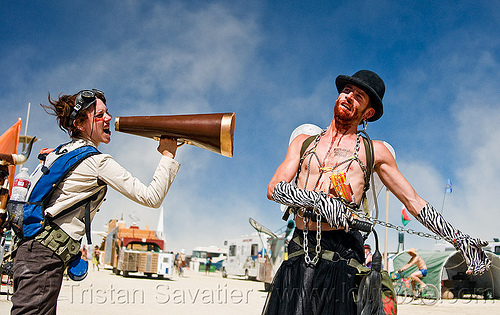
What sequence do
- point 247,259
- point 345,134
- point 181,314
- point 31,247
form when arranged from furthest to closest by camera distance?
point 247,259, point 181,314, point 345,134, point 31,247

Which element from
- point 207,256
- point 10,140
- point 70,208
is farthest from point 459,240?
point 207,256

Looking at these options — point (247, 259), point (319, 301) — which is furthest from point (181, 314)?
point (247, 259)

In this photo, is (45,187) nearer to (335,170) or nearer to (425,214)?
(335,170)

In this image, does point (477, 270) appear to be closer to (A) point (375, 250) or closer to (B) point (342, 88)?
(A) point (375, 250)

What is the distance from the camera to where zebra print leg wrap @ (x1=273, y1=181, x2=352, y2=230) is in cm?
248

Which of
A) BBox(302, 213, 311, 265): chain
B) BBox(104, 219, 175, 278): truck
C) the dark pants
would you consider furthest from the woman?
BBox(104, 219, 175, 278): truck

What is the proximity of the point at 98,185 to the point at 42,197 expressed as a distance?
295 millimetres

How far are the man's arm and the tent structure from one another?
18124 mm

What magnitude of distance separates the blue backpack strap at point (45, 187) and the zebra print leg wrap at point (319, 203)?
1098 millimetres

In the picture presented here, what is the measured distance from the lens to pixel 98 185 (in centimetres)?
262

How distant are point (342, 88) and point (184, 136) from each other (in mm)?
1197

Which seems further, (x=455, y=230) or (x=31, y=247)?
(x=455, y=230)

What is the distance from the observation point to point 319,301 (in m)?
2.65

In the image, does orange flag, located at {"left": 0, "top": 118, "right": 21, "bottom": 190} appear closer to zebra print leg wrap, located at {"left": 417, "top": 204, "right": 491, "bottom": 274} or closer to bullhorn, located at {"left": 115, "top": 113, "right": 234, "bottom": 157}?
bullhorn, located at {"left": 115, "top": 113, "right": 234, "bottom": 157}
